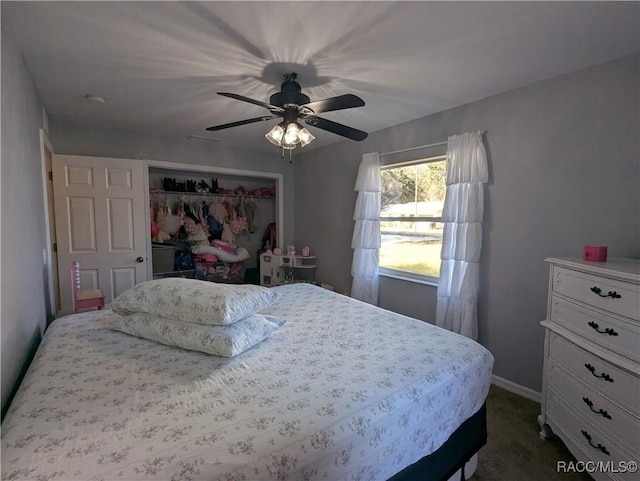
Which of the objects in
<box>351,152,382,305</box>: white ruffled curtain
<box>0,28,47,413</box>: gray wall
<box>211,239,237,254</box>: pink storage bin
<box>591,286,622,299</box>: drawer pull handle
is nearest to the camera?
<box>0,28,47,413</box>: gray wall

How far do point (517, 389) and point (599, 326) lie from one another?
47.7 inches

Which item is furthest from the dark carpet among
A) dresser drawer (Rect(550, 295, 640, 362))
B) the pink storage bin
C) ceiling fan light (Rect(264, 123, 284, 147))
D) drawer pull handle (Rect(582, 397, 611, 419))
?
the pink storage bin

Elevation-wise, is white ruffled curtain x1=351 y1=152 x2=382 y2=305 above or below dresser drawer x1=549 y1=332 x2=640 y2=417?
above

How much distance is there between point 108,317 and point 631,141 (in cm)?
344

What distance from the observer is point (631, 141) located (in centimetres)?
186

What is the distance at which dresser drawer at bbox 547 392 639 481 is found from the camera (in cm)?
135

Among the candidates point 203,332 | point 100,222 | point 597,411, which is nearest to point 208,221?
point 100,222

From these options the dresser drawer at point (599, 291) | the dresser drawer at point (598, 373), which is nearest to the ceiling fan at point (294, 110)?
the dresser drawer at point (599, 291)

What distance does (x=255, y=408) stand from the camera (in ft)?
3.38

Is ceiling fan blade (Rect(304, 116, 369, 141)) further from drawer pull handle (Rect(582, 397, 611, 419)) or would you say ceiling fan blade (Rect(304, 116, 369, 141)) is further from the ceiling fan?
drawer pull handle (Rect(582, 397, 611, 419))

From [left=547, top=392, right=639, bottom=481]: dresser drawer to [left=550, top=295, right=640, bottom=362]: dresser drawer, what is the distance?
0.43 m

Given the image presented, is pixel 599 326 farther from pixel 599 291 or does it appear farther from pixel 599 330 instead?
pixel 599 291

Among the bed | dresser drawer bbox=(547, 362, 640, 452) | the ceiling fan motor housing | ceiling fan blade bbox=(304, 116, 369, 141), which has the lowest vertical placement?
dresser drawer bbox=(547, 362, 640, 452)

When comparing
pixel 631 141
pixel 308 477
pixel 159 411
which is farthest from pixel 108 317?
pixel 631 141
